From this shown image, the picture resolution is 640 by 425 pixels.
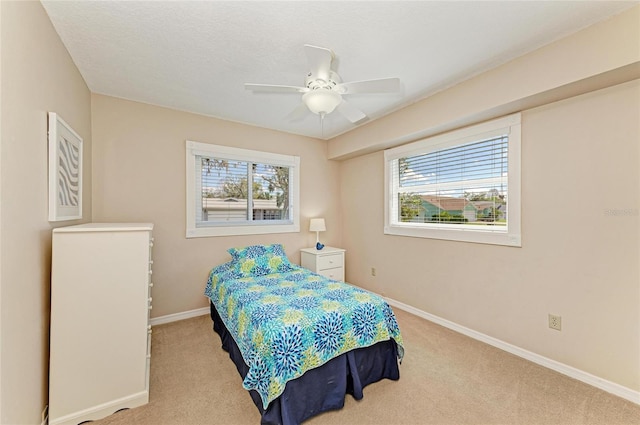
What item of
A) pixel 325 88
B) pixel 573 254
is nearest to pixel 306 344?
pixel 325 88

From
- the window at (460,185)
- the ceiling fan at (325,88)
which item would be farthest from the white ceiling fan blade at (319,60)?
the window at (460,185)

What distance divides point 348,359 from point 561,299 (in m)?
1.84

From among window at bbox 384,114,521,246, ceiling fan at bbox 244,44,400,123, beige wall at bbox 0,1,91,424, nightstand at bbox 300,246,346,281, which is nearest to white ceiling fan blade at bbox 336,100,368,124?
ceiling fan at bbox 244,44,400,123

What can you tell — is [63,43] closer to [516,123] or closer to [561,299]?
[516,123]

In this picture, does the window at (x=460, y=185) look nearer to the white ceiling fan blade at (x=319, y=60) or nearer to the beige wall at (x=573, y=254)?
the beige wall at (x=573, y=254)

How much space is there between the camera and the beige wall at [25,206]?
123 cm

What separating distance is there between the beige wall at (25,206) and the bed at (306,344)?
1.14 metres

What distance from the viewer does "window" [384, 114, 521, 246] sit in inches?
99.0

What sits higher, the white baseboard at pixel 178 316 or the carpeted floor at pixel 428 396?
the white baseboard at pixel 178 316

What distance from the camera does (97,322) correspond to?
5.73ft

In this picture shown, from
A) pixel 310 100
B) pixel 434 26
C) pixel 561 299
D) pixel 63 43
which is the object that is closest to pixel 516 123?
pixel 434 26

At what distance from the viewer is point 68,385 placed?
1.67 metres

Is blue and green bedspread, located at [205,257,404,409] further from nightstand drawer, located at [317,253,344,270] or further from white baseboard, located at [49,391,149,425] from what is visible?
nightstand drawer, located at [317,253,344,270]

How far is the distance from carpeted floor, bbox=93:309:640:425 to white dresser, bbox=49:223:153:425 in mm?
178
